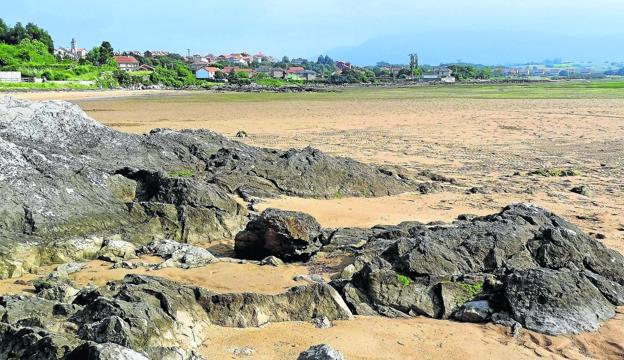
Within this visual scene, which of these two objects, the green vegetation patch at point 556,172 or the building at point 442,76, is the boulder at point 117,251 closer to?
the green vegetation patch at point 556,172

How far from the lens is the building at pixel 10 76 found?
82.3 m

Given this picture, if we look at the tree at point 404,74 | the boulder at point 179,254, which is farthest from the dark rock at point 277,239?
the tree at point 404,74

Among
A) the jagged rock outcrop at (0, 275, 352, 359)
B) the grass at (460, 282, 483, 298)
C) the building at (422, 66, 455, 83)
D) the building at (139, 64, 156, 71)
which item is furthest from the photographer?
the building at (422, 66, 455, 83)

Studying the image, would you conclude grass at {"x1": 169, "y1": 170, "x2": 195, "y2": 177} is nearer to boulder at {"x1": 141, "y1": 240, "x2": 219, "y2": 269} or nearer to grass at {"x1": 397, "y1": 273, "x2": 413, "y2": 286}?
boulder at {"x1": 141, "y1": 240, "x2": 219, "y2": 269}

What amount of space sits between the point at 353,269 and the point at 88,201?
4.68 metres

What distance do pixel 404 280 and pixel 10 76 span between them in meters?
87.8

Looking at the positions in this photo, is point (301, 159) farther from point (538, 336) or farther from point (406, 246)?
point (538, 336)

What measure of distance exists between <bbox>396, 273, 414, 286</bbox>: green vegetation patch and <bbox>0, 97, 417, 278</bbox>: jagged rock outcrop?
3.99 m

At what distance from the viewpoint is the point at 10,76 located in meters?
83.9

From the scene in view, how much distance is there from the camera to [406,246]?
8.32 meters

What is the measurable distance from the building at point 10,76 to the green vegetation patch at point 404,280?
3370 inches

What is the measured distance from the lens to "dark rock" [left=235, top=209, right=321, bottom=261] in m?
9.43

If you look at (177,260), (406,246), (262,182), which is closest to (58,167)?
(177,260)

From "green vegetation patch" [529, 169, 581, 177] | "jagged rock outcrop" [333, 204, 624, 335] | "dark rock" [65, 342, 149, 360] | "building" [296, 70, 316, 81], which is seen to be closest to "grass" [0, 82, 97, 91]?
"green vegetation patch" [529, 169, 581, 177]
